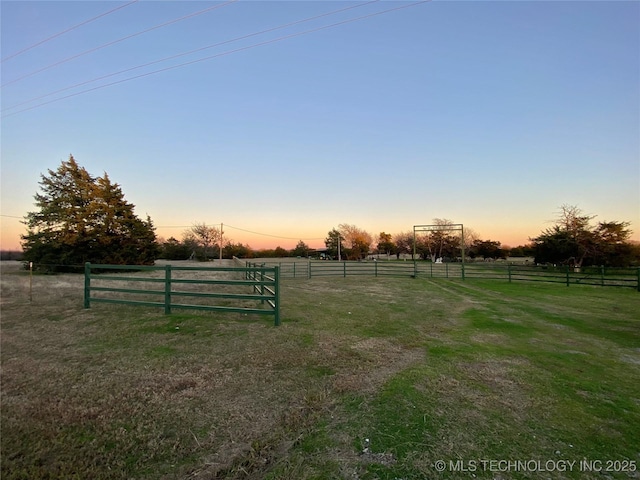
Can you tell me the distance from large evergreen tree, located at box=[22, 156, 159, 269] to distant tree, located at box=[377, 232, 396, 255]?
4558 cm

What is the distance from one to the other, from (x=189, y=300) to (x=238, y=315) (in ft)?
9.12

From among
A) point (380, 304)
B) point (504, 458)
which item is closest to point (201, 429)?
point (504, 458)

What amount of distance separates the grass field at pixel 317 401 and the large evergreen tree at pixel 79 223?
62.2 ft

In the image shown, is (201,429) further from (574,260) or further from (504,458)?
(574,260)

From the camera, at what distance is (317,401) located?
10.1ft

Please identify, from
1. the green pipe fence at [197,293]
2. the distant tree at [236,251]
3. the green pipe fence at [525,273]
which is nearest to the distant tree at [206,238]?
the distant tree at [236,251]

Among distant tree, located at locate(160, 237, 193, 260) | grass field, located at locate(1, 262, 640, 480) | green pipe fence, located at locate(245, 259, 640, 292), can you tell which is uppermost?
distant tree, located at locate(160, 237, 193, 260)

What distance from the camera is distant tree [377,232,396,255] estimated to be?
5944 centimetres

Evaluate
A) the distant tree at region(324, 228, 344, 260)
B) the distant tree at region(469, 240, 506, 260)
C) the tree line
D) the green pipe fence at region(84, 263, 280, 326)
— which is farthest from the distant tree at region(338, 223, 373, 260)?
the green pipe fence at region(84, 263, 280, 326)

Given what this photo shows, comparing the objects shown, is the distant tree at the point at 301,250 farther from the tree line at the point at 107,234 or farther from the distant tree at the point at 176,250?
the tree line at the point at 107,234

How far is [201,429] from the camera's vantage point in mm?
2572

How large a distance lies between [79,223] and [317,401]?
83.3 feet

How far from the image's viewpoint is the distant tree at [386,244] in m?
59.4

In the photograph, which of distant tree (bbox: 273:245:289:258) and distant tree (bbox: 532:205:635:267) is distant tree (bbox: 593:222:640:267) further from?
distant tree (bbox: 273:245:289:258)
